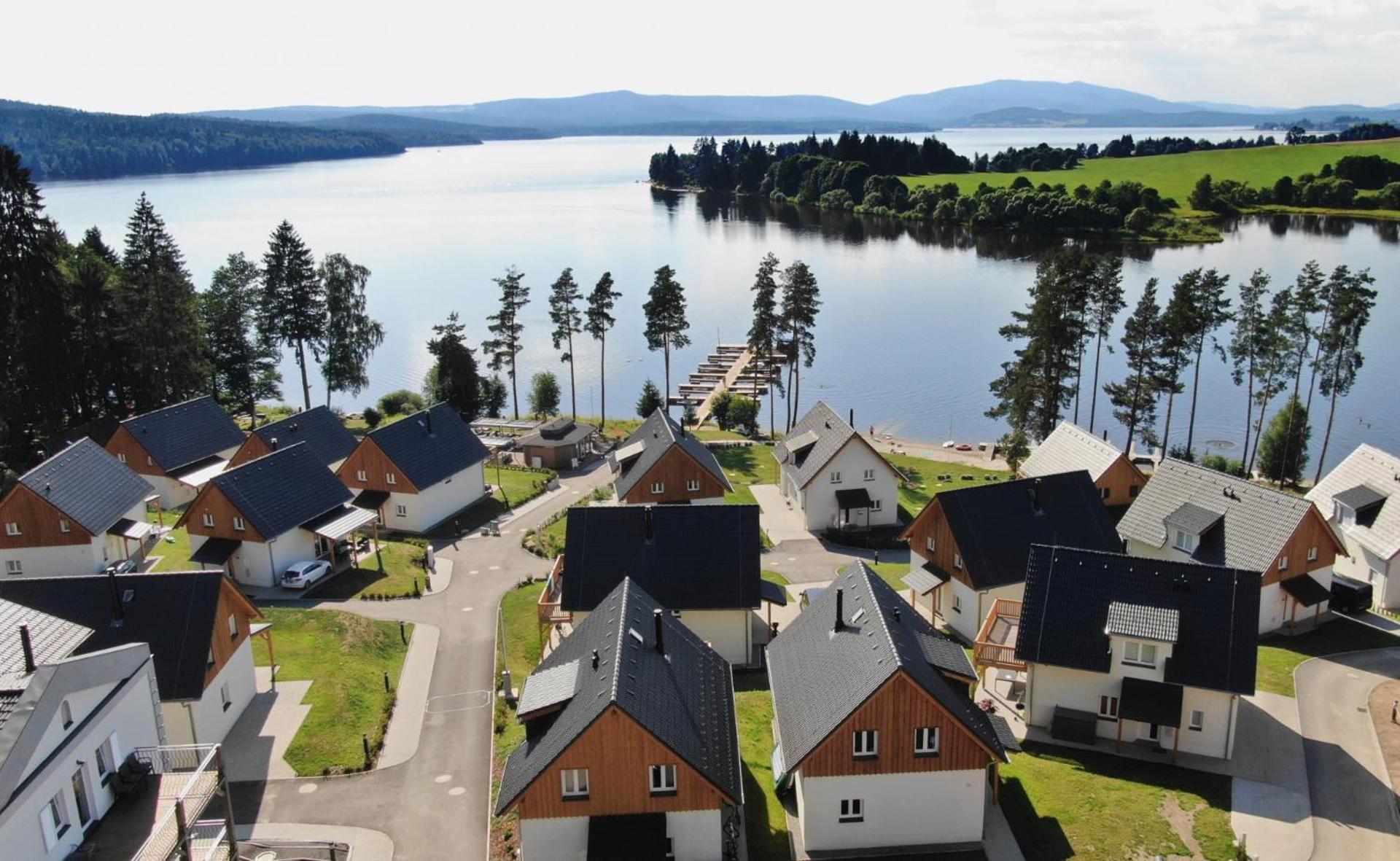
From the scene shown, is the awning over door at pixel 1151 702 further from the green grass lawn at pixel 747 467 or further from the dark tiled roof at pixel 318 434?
the dark tiled roof at pixel 318 434

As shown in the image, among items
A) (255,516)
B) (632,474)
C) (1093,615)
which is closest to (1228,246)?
(632,474)

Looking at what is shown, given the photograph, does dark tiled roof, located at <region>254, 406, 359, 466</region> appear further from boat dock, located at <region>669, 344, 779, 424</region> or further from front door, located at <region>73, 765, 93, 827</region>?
front door, located at <region>73, 765, 93, 827</region>

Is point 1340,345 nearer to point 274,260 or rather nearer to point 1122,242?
point 274,260

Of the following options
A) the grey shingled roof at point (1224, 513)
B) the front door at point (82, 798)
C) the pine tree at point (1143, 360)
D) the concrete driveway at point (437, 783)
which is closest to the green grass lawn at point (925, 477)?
the pine tree at point (1143, 360)

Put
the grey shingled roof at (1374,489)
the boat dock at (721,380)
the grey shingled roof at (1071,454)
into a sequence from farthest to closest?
1. the boat dock at (721,380)
2. the grey shingled roof at (1071,454)
3. the grey shingled roof at (1374,489)

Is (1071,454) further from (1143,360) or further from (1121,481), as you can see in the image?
(1143,360)

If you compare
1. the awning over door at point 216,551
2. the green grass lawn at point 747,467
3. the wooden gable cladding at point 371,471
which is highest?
the wooden gable cladding at point 371,471

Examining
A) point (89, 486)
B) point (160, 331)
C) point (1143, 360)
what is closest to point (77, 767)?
point (89, 486)
